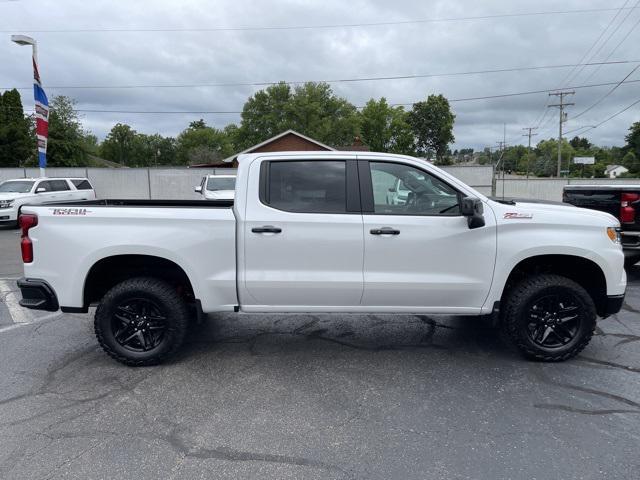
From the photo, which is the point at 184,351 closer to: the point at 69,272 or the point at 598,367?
the point at 69,272

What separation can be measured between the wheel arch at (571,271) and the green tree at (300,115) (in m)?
58.2

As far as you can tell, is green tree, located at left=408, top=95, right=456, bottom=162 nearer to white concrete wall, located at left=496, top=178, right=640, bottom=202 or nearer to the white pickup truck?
white concrete wall, located at left=496, top=178, right=640, bottom=202

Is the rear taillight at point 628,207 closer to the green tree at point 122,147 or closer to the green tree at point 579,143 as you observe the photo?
the green tree at point 122,147

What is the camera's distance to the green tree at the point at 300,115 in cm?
6194

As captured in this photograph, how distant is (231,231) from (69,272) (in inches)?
57.1

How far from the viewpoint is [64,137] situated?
42188 millimetres

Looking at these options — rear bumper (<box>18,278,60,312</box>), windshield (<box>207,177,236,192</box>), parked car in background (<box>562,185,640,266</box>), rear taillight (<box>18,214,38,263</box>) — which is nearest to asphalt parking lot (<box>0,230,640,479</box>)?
rear bumper (<box>18,278,60,312</box>)

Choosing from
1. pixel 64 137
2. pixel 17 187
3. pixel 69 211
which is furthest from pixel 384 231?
pixel 64 137

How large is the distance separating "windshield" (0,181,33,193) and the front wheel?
17.3m

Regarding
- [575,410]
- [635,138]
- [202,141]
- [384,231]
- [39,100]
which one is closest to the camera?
[575,410]

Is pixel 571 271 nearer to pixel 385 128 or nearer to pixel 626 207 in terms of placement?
pixel 626 207

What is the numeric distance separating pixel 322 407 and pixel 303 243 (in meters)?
1.32

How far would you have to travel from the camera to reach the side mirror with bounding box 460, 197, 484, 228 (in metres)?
3.83

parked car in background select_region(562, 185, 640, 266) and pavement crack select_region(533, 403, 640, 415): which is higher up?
parked car in background select_region(562, 185, 640, 266)
